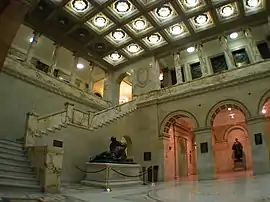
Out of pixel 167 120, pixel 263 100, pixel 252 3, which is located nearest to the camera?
pixel 263 100

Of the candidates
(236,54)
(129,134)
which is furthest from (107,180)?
(236,54)

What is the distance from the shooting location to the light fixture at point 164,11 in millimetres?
14452

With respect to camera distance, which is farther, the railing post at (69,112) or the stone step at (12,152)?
the railing post at (69,112)

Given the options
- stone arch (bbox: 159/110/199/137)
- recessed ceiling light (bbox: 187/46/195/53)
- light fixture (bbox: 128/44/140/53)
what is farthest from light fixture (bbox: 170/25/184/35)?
stone arch (bbox: 159/110/199/137)

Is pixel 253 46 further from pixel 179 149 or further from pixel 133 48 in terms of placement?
pixel 179 149

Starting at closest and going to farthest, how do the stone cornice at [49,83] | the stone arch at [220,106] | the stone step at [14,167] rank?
the stone step at [14,167]
the stone arch at [220,106]
the stone cornice at [49,83]

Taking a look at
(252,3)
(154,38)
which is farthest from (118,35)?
(252,3)

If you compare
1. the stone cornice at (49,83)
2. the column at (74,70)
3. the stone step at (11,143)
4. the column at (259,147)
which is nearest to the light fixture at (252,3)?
the column at (259,147)

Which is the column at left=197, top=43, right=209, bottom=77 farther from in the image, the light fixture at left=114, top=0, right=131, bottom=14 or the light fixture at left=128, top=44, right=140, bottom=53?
the light fixture at left=114, top=0, right=131, bottom=14

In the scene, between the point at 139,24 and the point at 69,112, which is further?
the point at 139,24

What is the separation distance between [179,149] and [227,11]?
10.3 m

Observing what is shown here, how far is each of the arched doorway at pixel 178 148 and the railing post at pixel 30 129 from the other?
8.36 meters

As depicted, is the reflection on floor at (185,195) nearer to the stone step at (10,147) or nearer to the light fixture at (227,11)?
the stone step at (10,147)

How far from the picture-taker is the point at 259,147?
12.2m
